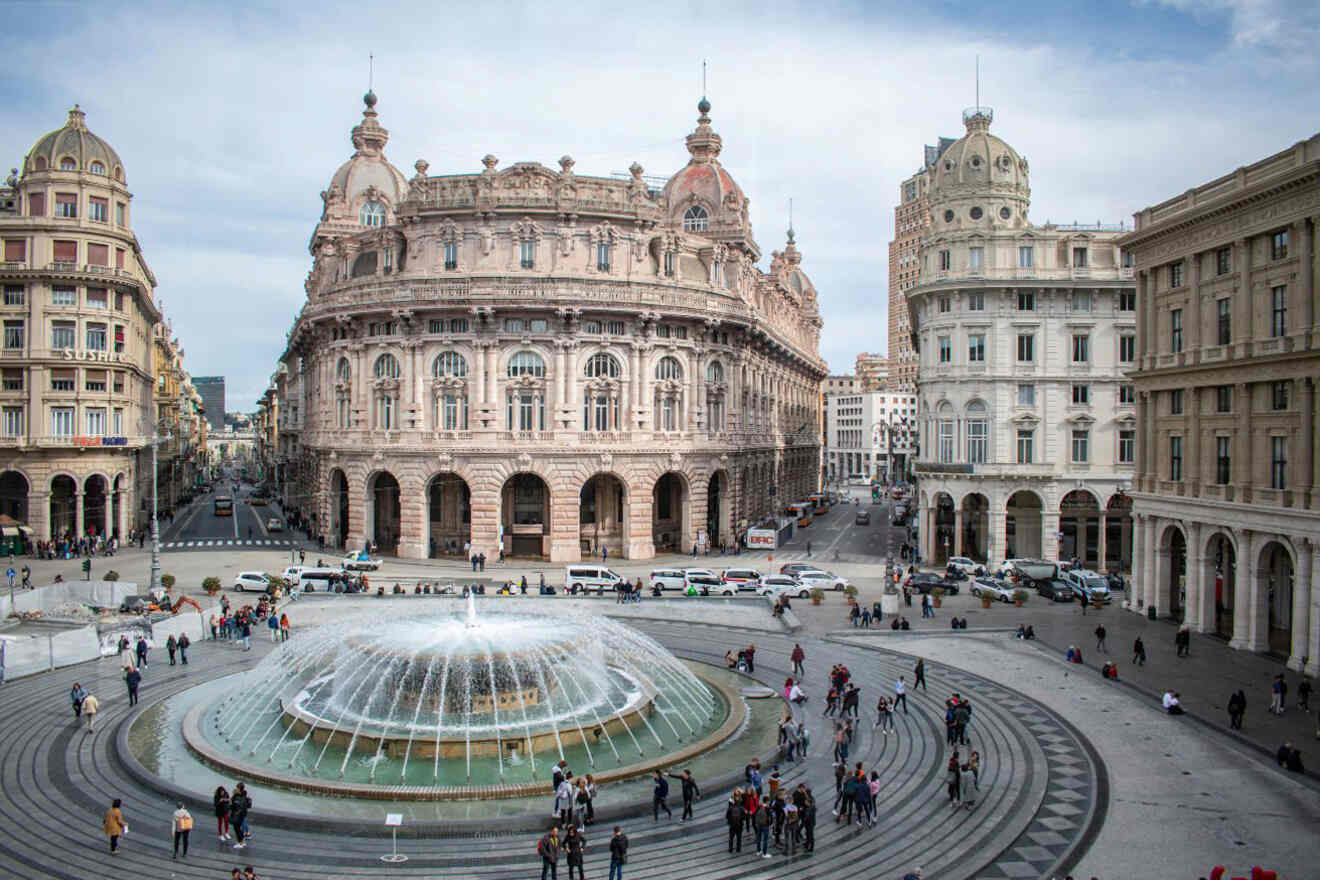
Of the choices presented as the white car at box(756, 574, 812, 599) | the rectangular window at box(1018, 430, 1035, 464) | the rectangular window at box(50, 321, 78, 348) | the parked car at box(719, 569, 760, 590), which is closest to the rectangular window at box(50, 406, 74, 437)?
the rectangular window at box(50, 321, 78, 348)

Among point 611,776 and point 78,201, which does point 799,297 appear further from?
point 611,776

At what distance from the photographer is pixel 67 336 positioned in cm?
6794

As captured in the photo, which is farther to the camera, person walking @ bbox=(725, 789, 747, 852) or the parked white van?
the parked white van

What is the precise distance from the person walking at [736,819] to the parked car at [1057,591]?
35.0 metres

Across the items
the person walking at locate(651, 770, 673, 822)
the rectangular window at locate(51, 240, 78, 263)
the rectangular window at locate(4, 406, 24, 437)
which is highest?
the rectangular window at locate(51, 240, 78, 263)

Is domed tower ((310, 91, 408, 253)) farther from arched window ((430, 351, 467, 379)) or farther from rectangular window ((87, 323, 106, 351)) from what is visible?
arched window ((430, 351, 467, 379))

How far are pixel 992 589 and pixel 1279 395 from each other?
60.6 feet

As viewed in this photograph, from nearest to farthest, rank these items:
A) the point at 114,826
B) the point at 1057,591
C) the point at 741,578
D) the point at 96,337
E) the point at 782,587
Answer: the point at 114,826 < the point at 1057,591 < the point at 782,587 < the point at 741,578 < the point at 96,337

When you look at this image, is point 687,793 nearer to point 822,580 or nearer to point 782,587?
point 782,587

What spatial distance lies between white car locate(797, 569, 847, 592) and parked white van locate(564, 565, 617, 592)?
988cm

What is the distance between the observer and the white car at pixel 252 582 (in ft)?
173

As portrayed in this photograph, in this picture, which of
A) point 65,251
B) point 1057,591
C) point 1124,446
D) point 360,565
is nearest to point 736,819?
point 1057,591

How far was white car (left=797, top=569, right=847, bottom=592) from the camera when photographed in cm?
5509

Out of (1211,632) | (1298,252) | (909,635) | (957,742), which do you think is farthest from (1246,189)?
(957,742)
